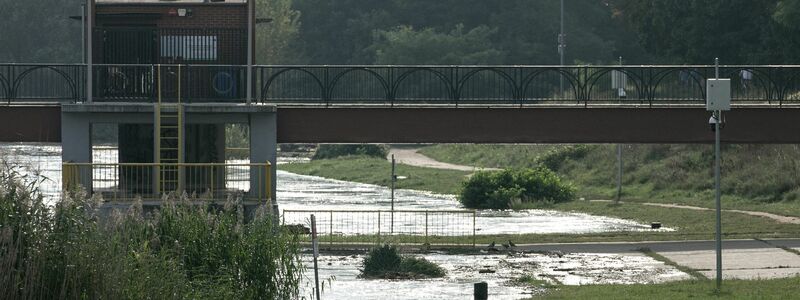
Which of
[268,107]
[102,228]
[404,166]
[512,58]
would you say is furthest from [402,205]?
[512,58]

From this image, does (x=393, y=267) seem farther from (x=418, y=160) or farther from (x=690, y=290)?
(x=418, y=160)

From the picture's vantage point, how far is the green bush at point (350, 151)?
98.8m

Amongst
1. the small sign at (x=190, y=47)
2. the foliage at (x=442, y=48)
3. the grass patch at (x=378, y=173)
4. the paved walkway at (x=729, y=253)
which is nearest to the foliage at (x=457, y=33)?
the foliage at (x=442, y=48)

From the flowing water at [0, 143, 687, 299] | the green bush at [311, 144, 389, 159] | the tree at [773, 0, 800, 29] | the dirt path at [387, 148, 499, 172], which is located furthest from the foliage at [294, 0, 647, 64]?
the flowing water at [0, 143, 687, 299]

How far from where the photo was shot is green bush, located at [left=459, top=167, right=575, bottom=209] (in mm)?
59125

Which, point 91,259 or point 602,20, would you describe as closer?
point 91,259

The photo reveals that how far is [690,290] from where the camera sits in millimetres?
29938

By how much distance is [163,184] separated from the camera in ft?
128

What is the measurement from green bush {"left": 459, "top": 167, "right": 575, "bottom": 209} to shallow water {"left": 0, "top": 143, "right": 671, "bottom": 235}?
832 mm

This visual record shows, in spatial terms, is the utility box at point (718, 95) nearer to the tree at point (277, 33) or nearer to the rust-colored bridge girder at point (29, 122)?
the rust-colored bridge girder at point (29, 122)

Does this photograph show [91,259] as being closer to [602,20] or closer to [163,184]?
[163,184]

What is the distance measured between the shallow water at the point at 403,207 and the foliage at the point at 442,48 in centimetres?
3631

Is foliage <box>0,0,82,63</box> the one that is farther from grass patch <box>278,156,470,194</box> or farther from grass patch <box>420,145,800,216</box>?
grass patch <box>420,145,800,216</box>

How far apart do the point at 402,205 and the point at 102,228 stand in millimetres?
34363
